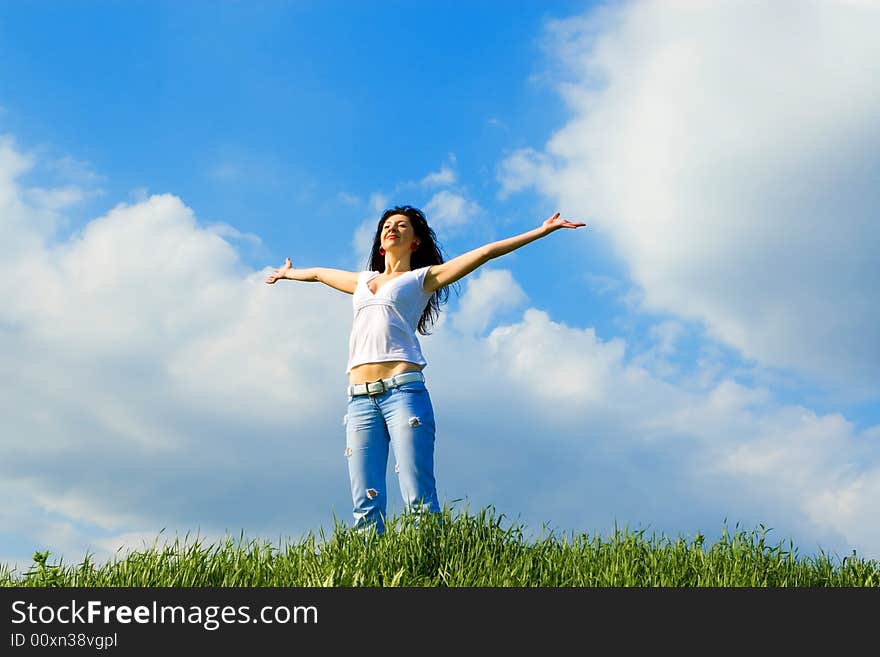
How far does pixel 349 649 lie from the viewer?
4.16 m

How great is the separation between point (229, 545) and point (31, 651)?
2181 millimetres

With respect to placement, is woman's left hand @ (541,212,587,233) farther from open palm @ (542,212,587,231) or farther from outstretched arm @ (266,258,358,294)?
outstretched arm @ (266,258,358,294)

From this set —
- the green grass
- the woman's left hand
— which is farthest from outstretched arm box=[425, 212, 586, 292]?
the green grass

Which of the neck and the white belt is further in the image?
the neck

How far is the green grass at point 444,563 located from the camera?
5805mm

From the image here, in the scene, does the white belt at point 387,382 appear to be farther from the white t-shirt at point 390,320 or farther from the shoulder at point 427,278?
the shoulder at point 427,278

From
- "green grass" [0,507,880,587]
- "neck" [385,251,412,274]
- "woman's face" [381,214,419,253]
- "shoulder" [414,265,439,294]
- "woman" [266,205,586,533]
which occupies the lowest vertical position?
"green grass" [0,507,880,587]

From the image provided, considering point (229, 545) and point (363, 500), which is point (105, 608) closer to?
point (229, 545)

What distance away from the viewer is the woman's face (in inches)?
296

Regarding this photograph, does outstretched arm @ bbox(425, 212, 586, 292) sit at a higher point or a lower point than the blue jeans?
higher

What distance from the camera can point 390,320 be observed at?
698 centimetres

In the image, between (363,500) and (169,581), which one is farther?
(363,500)

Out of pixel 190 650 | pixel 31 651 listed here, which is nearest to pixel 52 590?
pixel 31 651

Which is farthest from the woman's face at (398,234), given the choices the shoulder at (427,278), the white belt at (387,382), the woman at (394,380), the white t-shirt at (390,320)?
the white belt at (387,382)
